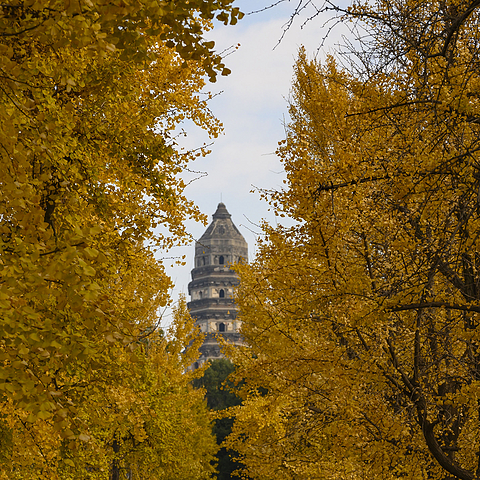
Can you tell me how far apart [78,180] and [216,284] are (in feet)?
202

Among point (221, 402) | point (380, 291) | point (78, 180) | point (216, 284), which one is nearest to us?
point (78, 180)

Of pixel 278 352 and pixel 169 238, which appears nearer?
pixel 169 238

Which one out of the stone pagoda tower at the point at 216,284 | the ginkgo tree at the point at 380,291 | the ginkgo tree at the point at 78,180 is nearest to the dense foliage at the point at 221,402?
the stone pagoda tower at the point at 216,284

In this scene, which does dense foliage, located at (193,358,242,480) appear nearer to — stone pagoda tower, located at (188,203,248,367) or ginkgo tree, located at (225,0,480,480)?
stone pagoda tower, located at (188,203,248,367)

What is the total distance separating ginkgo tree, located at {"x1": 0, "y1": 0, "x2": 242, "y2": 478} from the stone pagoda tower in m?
55.6

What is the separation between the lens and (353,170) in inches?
239

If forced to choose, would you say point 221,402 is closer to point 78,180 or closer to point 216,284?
point 216,284

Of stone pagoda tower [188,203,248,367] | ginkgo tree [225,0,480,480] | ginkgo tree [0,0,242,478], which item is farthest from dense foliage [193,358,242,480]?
ginkgo tree [0,0,242,478]

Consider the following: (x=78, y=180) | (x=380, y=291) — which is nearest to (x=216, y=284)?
(x=380, y=291)

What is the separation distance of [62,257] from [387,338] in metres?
4.64

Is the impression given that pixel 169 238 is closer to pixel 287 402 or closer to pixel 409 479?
pixel 287 402

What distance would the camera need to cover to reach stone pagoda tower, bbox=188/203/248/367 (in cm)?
6425

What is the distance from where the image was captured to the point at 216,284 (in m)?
66.3

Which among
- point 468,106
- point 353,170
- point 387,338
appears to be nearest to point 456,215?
point 353,170
